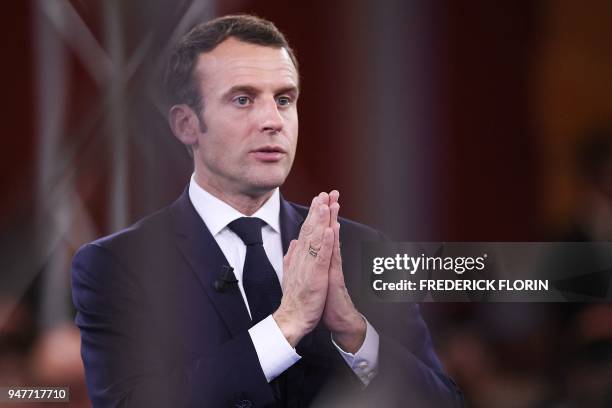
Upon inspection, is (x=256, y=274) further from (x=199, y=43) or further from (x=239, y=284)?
(x=199, y=43)

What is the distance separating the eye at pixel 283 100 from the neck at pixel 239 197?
0.21 metres

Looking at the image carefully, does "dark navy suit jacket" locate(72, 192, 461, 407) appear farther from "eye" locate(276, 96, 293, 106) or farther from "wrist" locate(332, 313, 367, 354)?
"eye" locate(276, 96, 293, 106)

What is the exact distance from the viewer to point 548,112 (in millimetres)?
1904

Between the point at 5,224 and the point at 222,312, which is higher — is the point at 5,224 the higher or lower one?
the higher one

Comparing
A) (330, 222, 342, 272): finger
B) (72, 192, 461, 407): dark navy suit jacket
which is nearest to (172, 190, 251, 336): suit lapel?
(72, 192, 461, 407): dark navy suit jacket

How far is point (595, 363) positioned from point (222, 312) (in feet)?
3.01

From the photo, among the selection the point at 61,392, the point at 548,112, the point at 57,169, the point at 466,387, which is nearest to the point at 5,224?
the point at 57,169

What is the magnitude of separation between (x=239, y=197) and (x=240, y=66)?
1.02 feet

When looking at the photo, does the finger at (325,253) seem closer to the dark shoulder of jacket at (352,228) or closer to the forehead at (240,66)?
the dark shoulder of jacket at (352,228)

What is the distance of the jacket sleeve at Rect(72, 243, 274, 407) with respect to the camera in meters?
1.79

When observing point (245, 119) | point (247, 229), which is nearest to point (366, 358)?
point (247, 229)

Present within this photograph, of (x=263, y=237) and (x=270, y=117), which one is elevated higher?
(x=270, y=117)

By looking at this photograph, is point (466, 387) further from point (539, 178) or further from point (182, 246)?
point (182, 246)

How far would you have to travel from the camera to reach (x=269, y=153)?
6.10ft
